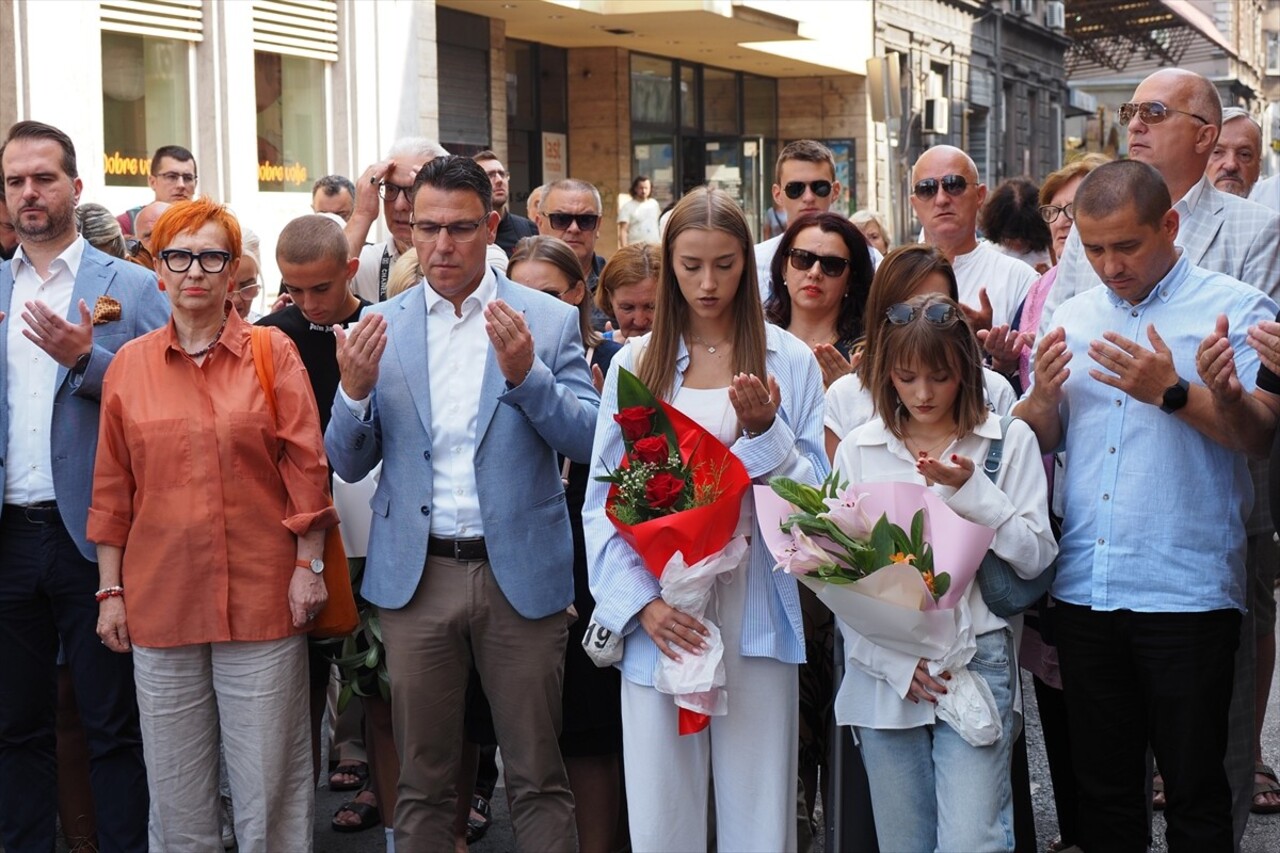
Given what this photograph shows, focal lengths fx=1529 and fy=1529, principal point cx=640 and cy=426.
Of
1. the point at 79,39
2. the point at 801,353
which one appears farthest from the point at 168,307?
the point at 79,39

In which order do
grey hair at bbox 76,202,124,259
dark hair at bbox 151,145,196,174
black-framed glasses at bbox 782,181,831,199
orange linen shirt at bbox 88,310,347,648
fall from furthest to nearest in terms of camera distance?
dark hair at bbox 151,145,196,174 < black-framed glasses at bbox 782,181,831,199 < grey hair at bbox 76,202,124,259 < orange linen shirt at bbox 88,310,347,648

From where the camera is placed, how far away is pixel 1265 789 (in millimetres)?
5910

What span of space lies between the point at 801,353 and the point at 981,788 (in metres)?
1.29

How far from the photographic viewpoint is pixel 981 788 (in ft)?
13.1

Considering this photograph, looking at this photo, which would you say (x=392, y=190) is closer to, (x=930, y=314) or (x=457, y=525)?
(x=457, y=525)

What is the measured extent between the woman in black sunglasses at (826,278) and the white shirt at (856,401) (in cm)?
75

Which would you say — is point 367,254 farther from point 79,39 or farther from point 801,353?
point 79,39

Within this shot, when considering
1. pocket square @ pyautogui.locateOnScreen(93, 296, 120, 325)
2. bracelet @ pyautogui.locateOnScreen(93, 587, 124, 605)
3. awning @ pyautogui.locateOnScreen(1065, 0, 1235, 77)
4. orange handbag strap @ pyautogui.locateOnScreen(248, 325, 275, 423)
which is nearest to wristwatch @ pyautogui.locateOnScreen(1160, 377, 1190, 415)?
orange handbag strap @ pyautogui.locateOnScreen(248, 325, 275, 423)

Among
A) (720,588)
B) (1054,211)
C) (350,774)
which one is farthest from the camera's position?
(1054,211)

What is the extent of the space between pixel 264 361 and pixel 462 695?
48.3 inches

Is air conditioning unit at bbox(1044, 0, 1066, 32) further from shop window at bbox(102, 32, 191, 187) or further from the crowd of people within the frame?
the crowd of people

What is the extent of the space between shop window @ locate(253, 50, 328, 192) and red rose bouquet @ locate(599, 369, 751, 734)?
10.9m

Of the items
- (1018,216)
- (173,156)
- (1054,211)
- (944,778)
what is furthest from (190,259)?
(1018,216)

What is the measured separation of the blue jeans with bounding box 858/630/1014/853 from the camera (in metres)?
4.01
